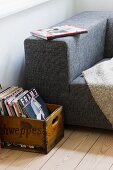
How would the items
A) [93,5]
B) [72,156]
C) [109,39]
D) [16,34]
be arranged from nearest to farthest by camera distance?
[72,156], [16,34], [109,39], [93,5]

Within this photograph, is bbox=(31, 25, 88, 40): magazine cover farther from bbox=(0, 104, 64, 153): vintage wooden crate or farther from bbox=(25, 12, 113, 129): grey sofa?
bbox=(0, 104, 64, 153): vintage wooden crate

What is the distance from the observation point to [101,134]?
2.39m

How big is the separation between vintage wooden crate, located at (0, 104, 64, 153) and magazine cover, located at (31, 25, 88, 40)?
18.7 inches

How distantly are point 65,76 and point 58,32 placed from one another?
1.01ft

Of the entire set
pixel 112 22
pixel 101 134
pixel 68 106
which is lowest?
pixel 101 134

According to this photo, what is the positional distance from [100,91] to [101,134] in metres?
0.32

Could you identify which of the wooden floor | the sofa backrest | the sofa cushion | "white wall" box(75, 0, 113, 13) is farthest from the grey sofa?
"white wall" box(75, 0, 113, 13)

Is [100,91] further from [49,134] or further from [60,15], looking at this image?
[60,15]

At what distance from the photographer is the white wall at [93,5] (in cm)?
315

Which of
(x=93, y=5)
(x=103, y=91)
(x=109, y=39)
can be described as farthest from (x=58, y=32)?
(x=93, y=5)

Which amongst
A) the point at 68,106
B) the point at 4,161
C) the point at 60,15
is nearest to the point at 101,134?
the point at 68,106

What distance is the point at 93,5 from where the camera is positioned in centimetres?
321

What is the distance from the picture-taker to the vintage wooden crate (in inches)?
84.7

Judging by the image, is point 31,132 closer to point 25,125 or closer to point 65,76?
point 25,125
